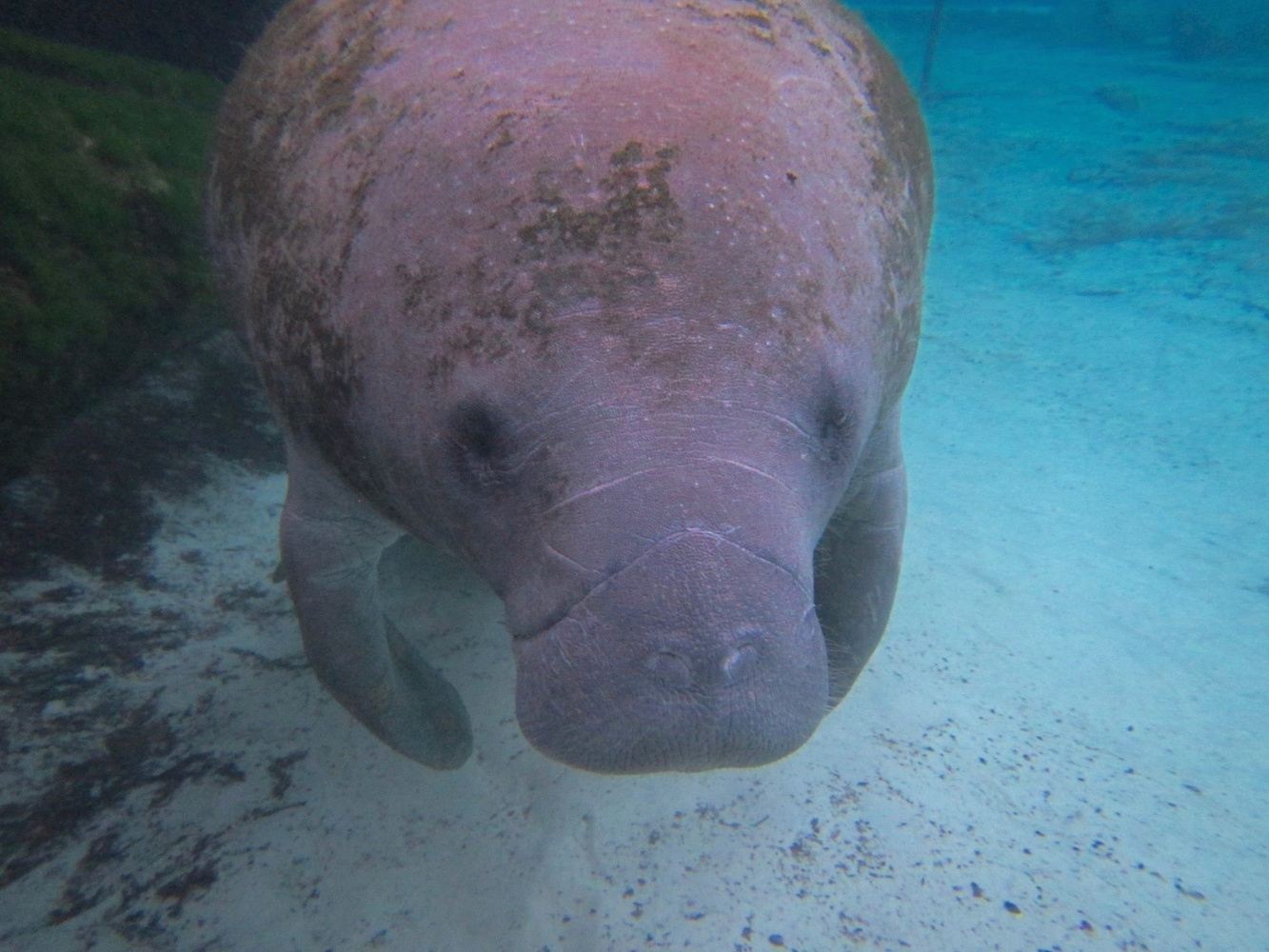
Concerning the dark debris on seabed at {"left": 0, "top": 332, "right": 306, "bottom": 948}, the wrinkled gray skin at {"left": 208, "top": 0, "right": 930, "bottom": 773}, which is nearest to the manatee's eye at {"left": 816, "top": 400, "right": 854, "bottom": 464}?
the wrinkled gray skin at {"left": 208, "top": 0, "right": 930, "bottom": 773}

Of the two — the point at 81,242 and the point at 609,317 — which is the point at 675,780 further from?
the point at 81,242

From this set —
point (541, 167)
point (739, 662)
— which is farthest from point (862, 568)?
point (541, 167)

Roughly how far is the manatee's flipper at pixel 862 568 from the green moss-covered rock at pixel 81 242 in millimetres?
3326

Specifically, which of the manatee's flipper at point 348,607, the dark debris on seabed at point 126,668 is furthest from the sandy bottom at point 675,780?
the manatee's flipper at point 348,607

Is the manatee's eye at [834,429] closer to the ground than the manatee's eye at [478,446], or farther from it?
closer to the ground

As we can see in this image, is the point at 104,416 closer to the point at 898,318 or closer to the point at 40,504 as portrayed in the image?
the point at 40,504

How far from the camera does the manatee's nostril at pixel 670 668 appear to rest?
57.4 inches

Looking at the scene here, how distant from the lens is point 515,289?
5.58 feet

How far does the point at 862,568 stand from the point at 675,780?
1.15m

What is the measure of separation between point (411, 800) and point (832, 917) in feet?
5.23

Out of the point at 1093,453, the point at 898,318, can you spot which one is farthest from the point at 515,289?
the point at 1093,453

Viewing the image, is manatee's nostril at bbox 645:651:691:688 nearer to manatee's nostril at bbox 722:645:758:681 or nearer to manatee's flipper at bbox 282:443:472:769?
manatee's nostril at bbox 722:645:758:681

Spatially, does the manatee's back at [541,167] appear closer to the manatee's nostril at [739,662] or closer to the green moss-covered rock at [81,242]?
the manatee's nostril at [739,662]

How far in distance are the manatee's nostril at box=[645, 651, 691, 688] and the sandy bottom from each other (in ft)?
4.76
